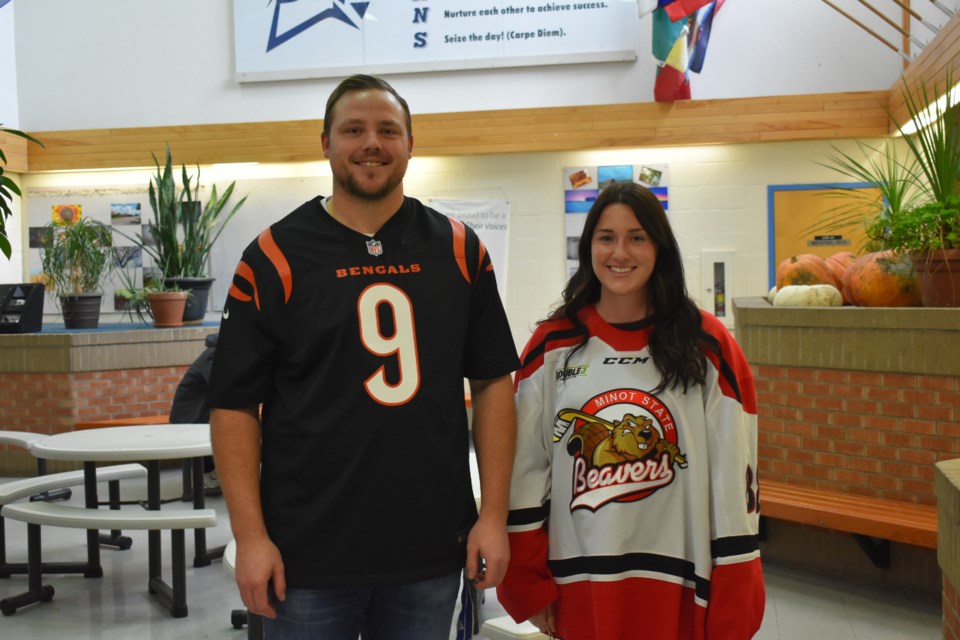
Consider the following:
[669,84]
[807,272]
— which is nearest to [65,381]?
[807,272]

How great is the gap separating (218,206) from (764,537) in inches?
215

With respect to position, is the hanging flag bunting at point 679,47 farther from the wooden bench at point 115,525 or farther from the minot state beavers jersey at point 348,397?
the minot state beavers jersey at point 348,397

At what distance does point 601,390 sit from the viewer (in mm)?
1883

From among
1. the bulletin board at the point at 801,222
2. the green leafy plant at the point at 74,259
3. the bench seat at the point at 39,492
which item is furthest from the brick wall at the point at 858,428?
the green leafy plant at the point at 74,259

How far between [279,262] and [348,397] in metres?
0.27

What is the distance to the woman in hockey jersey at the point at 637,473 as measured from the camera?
A: 1846 millimetres

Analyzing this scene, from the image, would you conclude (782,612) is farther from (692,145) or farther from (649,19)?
(649,19)

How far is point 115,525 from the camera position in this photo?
369cm

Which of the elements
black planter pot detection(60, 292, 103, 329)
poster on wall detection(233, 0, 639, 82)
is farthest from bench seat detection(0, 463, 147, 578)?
poster on wall detection(233, 0, 639, 82)

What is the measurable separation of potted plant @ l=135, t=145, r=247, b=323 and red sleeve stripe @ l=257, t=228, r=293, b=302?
20.2 feet

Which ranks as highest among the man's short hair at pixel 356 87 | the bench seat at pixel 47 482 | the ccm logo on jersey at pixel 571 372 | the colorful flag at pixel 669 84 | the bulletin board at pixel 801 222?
the colorful flag at pixel 669 84

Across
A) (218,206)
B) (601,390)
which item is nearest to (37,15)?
(218,206)

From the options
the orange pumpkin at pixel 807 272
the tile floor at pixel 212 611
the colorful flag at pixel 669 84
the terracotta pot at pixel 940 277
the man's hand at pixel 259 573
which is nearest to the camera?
the man's hand at pixel 259 573

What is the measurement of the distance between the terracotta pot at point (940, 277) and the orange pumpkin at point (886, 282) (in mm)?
133
